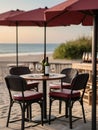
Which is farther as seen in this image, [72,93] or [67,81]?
[67,81]

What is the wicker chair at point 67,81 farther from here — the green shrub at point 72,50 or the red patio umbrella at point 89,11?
the green shrub at point 72,50

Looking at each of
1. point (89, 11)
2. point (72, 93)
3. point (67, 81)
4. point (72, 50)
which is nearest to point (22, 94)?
point (72, 93)

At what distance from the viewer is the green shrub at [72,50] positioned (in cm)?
2158

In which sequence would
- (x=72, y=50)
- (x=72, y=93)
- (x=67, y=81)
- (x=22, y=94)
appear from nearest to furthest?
(x=22, y=94) < (x=72, y=93) < (x=67, y=81) < (x=72, y=50)

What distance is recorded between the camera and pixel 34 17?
6.01 meters

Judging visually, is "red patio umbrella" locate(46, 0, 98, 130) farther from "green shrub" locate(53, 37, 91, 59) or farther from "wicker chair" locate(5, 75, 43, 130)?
"green shrub" locate(53, 37, 91, 59)

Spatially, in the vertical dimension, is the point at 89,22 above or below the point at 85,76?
above

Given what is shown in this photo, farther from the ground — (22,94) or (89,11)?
(89,11)

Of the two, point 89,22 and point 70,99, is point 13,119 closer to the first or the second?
point 70,99

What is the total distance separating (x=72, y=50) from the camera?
71.3 ft

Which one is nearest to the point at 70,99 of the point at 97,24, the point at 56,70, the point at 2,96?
the point at 97,24

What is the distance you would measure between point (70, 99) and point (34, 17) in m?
1.64

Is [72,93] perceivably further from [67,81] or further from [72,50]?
[72,50]

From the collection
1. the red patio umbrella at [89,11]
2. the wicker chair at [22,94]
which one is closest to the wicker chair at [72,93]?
the wicker chair at [22,94]
